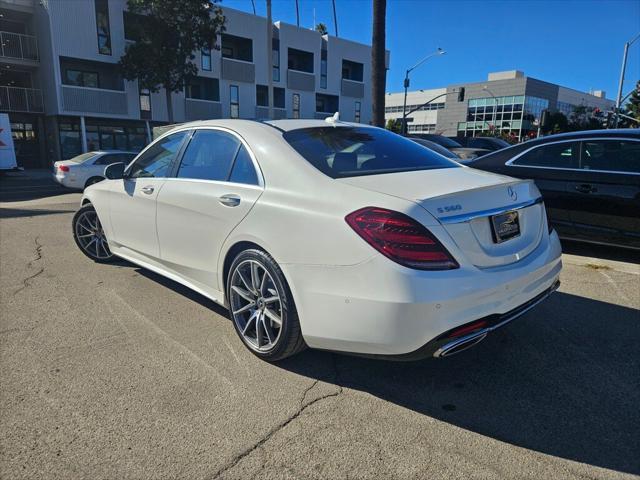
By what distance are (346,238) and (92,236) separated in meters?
4.05

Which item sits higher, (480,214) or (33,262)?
(480,214)

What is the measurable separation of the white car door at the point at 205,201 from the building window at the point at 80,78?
25.7 metres

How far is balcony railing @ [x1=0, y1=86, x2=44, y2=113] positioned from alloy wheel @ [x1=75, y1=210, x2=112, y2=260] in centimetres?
2493

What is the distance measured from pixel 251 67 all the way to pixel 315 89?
6428 mm

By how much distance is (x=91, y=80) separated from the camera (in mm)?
26094

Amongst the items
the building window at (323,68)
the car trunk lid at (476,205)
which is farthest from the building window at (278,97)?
the car trunk lid at (476,205)

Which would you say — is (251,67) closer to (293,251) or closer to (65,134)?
(65,134)

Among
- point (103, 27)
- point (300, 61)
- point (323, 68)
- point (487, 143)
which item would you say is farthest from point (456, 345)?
point (323, 68)

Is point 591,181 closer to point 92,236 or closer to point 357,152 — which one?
point 357,152

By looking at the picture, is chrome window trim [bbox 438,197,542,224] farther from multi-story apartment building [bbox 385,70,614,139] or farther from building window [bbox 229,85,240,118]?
multi-story apartment building [bbox 385,70,614,139]

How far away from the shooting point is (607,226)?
5117 millimetres

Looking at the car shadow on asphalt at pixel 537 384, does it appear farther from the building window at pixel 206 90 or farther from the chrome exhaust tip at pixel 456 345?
the building window at pixel 206 90

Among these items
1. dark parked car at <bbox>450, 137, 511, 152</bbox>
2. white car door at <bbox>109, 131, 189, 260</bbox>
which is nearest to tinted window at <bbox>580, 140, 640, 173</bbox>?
white car door at <bbox>109, 131, 189, 260</bbox>

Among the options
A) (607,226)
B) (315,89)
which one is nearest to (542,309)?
(607,226)
